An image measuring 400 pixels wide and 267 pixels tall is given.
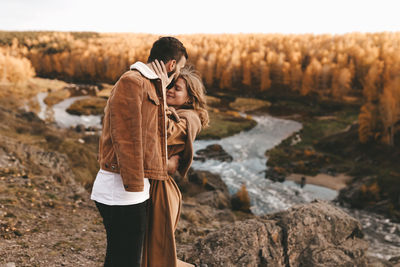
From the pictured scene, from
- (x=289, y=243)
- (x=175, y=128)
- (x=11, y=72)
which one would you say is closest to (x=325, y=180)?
(x=289, y=243)

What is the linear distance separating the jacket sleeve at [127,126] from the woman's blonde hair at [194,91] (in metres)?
0.72

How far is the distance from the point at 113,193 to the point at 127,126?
499 mm

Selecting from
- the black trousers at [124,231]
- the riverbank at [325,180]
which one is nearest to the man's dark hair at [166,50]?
the black trousers at [124,231]

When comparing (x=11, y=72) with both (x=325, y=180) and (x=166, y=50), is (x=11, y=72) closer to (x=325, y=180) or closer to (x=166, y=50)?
(x=325, y=180)

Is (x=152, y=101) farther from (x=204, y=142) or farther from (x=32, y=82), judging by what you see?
(x=32, y=82)

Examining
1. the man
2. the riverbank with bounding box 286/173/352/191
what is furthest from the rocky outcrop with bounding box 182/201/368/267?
the riverbank with bounding box 286/173/352/191

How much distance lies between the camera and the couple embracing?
200 centimetres

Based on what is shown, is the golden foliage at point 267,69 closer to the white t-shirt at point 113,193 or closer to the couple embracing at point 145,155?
the couple embracing at point 145,155

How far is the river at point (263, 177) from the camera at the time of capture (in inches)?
590

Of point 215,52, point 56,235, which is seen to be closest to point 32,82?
point 215,52

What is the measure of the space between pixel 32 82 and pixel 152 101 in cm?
6480

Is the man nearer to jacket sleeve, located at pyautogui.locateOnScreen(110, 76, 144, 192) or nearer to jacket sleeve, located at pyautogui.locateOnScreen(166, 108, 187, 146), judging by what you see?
jacket sleeve, located at pyautogui.locateOnScreen(110, 76, 144, 192)

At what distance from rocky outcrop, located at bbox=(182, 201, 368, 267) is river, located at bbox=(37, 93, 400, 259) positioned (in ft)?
27.9

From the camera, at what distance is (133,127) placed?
1992 mm
